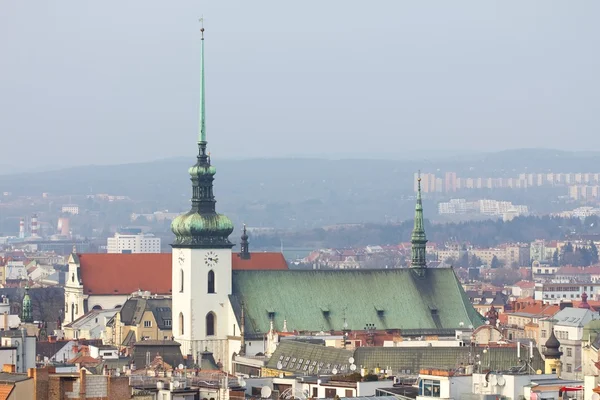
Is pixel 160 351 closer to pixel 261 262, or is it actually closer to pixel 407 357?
pixel 407 357

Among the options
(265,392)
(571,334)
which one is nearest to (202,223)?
(571,334)

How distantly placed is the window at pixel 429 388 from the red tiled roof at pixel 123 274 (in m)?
65.7

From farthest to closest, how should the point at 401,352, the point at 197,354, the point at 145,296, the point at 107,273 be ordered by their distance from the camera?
the point at 107,273
the point at 145,296
the point at 197,354
the point at 401,352

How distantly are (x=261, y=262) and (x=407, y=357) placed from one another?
1539 inches

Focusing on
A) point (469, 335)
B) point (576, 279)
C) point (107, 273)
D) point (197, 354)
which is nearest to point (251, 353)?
point (197, 354)

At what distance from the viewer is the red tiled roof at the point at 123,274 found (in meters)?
108

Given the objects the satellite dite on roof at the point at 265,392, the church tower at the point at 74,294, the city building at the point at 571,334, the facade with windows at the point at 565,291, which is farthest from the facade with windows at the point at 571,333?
the facade with windows at the point at 565,291

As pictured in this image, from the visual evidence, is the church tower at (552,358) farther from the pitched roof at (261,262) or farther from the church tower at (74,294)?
the church tower at (74,294)

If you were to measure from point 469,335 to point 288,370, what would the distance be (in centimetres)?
1509

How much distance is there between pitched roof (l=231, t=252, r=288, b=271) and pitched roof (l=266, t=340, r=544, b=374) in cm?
3410

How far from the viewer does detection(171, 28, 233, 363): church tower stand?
8425 centimetres

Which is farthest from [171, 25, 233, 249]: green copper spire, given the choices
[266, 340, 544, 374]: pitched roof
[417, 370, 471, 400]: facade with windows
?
[417, 370, 471, 400]: facade with windows

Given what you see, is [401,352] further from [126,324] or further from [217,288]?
[126,324]

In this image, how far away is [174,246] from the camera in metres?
86.3
